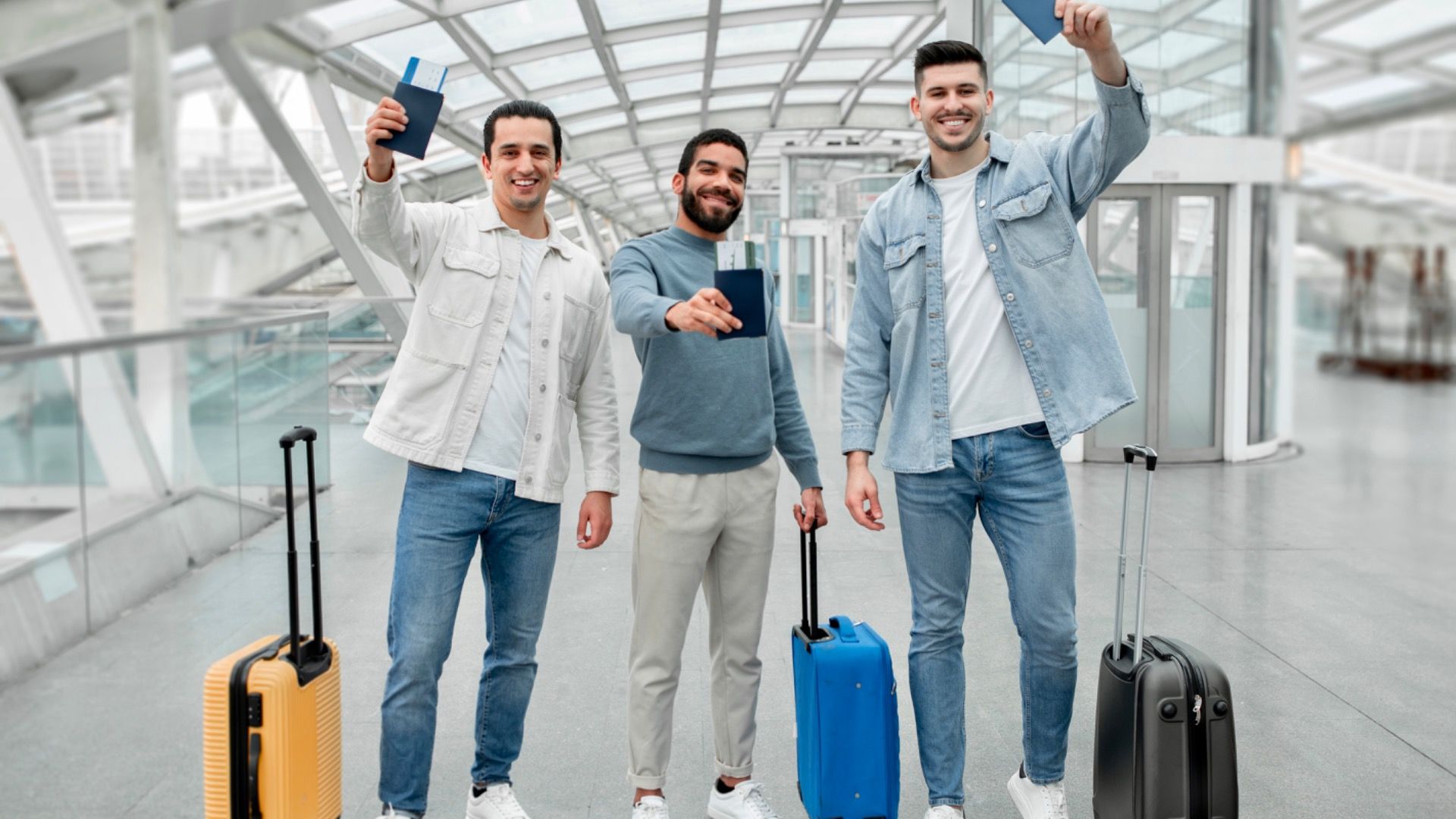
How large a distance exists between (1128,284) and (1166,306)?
1.11 ft

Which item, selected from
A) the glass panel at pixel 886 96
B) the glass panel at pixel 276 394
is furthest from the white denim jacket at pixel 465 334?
the glass panel at pixel 886 96

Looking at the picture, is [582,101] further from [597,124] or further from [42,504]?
[42,504]

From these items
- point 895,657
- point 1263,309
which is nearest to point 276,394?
point 895,657

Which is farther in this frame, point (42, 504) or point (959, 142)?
point (42, 504)

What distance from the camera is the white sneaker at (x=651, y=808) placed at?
9.05 ft

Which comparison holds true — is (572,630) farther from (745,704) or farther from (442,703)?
(745,704)

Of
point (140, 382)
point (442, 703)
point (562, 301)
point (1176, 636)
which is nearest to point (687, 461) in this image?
point (562, 301)

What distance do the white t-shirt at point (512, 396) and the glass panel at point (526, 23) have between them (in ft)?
34.5

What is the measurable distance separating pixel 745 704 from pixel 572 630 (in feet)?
5.96

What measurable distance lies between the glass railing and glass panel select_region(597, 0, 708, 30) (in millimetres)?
7879

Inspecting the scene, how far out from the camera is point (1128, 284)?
9258 millimetres

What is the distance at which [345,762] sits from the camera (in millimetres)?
3264

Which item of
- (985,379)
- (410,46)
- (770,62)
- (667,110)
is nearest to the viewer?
(985,379)

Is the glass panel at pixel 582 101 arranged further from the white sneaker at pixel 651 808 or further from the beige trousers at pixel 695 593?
the white sneaker at pixel 651 808
